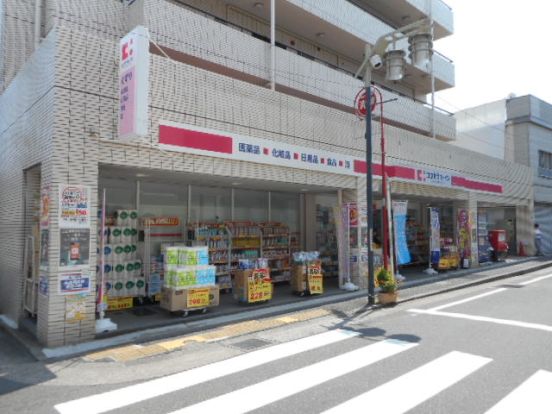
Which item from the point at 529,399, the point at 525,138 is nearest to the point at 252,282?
the point at 529,399

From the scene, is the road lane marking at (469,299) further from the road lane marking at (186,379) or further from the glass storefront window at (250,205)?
the glass storefront window at (250,205)

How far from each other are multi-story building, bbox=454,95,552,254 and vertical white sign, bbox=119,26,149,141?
2837 centimetres

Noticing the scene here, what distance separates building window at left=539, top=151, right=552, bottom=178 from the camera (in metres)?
31.0

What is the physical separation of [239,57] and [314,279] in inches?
323

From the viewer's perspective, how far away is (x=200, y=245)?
42.3 feet

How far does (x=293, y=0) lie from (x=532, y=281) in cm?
1446

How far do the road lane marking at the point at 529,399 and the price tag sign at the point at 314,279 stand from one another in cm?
729

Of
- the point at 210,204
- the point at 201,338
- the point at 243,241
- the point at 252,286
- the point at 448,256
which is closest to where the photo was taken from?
the point at 201,338

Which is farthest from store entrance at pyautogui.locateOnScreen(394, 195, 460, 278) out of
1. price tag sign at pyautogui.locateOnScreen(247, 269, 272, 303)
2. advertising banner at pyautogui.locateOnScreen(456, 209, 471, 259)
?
price tag sign at pyautogui.locateOnScreen(247, 269, 272, 303)

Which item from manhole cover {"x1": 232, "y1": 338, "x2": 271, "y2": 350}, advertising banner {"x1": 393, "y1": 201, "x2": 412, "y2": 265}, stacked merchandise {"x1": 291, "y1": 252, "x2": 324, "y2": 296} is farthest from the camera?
advertising banner {"x1": 393, "y1": 201, "x2": 412, "y2": 265}

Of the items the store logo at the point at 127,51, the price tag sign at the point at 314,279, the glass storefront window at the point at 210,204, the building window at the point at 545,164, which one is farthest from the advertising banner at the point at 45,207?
the building window at the point at 545,164

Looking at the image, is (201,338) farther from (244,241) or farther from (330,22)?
(330,22)

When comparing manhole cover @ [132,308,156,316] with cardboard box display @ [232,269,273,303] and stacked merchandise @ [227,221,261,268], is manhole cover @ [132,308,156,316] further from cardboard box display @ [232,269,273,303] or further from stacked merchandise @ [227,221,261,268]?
stacked merchandise @ [227,221,261,268]

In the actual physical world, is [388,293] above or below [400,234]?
below
